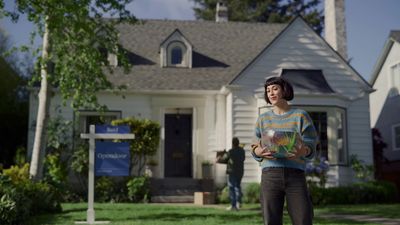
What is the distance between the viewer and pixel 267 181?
4.06m

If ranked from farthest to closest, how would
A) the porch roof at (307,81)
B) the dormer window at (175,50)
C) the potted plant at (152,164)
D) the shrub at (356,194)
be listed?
the dormer window at (175,50) < the potted plant at (152,164) < the porch roof at (307,81) < the shrub at (356,194)

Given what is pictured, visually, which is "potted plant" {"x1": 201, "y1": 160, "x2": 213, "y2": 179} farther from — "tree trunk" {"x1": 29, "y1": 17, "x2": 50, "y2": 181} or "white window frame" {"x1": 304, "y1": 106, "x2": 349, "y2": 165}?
"tree trunk" {"x1": 29, "y1": 17, "x2": 50, "y2": 181}

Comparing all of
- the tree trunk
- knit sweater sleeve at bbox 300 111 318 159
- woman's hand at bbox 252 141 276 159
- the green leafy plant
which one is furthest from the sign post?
the green leafy plant

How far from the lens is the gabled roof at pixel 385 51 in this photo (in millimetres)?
21319

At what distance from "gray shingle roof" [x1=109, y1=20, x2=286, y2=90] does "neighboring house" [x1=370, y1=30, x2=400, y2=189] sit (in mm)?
4924

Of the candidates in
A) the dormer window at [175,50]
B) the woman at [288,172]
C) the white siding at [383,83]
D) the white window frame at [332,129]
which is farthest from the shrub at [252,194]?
the woman at [288,172]

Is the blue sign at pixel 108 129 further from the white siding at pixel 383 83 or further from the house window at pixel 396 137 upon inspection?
the white siding at pixel 383 83

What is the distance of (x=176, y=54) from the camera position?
1898cm

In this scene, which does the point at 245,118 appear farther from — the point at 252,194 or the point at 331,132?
the point at 331,132

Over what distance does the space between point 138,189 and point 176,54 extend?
5.99m

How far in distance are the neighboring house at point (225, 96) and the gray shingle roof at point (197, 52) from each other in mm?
39

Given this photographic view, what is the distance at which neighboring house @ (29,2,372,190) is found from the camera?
16.3 m

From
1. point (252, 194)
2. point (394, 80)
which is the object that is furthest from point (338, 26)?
point (252, 194)

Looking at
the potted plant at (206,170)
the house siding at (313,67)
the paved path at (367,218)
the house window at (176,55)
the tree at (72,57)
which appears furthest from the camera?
the house window at (176,55)
